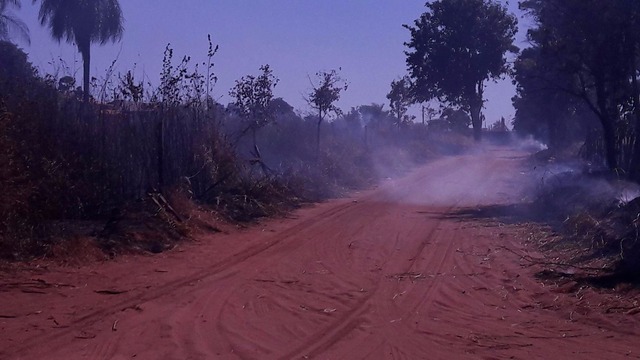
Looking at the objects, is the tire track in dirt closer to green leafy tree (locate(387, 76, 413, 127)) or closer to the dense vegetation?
the dense vegetation

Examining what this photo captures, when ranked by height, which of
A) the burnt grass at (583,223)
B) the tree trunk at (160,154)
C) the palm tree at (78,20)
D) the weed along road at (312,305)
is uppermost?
the palm tree at (78,20)

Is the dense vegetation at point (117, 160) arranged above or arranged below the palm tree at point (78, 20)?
below

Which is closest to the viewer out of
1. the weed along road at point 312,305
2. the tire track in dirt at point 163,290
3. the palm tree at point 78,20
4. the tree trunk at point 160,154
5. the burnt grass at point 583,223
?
the weed along road at point 312,305

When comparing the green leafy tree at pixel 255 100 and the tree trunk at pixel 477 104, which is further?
the tree trunk at pixel 477 104

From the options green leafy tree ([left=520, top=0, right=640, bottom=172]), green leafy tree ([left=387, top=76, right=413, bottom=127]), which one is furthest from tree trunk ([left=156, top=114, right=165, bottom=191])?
green leafy tree ([left=387, top=76, right=413, bottom=127])

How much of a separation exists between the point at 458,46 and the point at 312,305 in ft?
170

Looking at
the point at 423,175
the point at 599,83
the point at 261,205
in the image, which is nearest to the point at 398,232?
the point at 261,205

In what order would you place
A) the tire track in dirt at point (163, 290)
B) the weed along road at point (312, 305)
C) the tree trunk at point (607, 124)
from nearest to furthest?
the weed along road at point (312, 305)
the tire track in dirt at point (163, 290)
the tree trunk at point (607, 124)

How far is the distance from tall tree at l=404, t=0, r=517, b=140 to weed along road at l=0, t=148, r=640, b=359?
145ft

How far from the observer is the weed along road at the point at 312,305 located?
28.4ft

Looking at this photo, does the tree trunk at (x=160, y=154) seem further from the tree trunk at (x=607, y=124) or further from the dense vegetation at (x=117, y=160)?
the tree trunk at (x=607, y=124)

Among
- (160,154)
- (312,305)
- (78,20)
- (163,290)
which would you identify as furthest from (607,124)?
(78,20)

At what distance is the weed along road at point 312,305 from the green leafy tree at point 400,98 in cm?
4247

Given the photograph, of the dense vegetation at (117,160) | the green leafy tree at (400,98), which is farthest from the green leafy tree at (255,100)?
the green leafy tree at (400,98)
